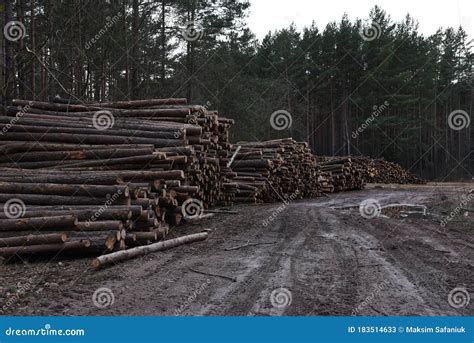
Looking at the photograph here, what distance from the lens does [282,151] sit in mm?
16359

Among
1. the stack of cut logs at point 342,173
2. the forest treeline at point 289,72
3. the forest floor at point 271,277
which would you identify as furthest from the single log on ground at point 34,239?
the stack of cut logs at point 342,173

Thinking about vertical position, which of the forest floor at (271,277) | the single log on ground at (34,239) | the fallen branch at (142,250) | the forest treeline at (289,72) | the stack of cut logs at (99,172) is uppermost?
the forest treeline at (289,72)

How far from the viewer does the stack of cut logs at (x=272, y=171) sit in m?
15.0

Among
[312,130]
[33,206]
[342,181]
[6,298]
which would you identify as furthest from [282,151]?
[312,130]

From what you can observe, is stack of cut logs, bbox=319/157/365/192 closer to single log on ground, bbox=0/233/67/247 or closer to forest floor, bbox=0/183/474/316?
forest floor, bbox=0/183/474/316

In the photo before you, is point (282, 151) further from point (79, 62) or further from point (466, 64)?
point (466, 64)

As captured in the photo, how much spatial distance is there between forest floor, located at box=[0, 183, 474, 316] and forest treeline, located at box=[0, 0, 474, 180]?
9170 millimetres

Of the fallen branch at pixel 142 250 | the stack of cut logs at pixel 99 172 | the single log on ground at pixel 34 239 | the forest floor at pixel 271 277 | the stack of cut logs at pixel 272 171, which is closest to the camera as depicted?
the forest floor at pixel 271 277

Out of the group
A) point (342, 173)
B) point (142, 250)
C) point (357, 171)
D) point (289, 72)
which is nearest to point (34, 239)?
point (142, 250)

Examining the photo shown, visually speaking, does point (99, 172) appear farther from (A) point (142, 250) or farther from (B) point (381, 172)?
(B) point (381, 172)

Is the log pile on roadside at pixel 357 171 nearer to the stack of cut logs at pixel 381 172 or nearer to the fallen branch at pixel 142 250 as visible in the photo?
the stack of cut logs at pixel 381 172

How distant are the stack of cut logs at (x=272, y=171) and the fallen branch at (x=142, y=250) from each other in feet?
21.9

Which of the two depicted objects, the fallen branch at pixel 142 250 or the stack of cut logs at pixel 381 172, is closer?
the fallen branch at pixel 142 250

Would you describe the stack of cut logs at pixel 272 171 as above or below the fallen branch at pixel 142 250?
above
